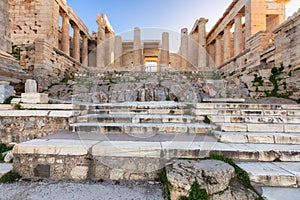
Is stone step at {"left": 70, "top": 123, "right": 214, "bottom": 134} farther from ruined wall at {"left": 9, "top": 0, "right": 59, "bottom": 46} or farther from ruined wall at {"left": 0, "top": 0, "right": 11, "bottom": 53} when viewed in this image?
ruined wall at {"left": 9, "top": 0, "right": 59, "bottom": 46}

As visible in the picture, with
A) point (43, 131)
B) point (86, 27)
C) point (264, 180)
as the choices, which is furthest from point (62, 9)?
point (264, 180)

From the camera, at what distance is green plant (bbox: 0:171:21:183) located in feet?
6.82

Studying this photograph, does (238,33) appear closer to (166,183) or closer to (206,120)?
(206,120)

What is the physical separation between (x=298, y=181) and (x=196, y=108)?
2615mm

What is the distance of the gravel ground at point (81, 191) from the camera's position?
1745 mm

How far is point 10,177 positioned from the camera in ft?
6.92

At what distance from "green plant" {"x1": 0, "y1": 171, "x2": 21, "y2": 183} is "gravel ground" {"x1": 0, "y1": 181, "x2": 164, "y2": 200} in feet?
0.30

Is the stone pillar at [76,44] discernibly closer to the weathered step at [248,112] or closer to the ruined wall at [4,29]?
the ruined wall at [4,29]

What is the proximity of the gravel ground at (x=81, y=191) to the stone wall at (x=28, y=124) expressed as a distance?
166 centimetres

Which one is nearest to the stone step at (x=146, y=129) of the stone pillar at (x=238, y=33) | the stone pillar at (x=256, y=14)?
the stone pillar at (x=256, y=14)

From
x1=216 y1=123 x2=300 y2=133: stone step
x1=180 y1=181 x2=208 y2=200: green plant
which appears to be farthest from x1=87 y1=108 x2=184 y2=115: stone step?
x1=180 y1=181 x2=208 y2=200: green plant

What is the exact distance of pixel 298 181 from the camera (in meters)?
1.76

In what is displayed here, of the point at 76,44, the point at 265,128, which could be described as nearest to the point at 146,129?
the point at 265,128

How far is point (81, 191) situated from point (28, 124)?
263 centimetres
